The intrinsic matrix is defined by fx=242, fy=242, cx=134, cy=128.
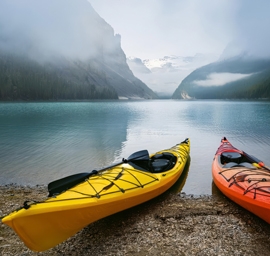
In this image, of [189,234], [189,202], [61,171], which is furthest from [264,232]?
[61,171]

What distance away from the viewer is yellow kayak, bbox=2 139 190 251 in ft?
14.4

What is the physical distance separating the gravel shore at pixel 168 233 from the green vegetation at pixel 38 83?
126 m

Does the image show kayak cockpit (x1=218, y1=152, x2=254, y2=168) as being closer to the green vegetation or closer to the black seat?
the black seat

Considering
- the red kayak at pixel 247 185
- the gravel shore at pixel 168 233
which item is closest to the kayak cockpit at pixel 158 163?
→ the gravel shore at pixel 168 233

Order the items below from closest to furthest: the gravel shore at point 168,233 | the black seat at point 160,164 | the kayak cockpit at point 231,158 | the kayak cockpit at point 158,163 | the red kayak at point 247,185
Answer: the gravel shore at point 168,233 → the red kayak at point 247,185 → the kayak cockpit at point 158,163 → the black seat at point 160,164 → the kayak cockpit at point 231,158

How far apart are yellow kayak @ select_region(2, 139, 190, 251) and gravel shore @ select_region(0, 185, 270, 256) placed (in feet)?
1.54

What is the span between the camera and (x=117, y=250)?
16.5ft

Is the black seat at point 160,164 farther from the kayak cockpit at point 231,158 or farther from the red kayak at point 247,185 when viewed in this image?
the kayak cockpit at point 231,158

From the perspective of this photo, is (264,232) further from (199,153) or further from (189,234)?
(199,153)

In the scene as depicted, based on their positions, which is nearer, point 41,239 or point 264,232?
point 41,239

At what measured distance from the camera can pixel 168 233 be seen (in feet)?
18.3

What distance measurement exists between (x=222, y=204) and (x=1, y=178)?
356 inches

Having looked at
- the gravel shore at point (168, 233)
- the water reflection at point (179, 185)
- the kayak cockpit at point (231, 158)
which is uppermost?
the kayak cockpit at point (231, 158)

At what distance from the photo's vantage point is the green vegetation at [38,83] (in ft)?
400
